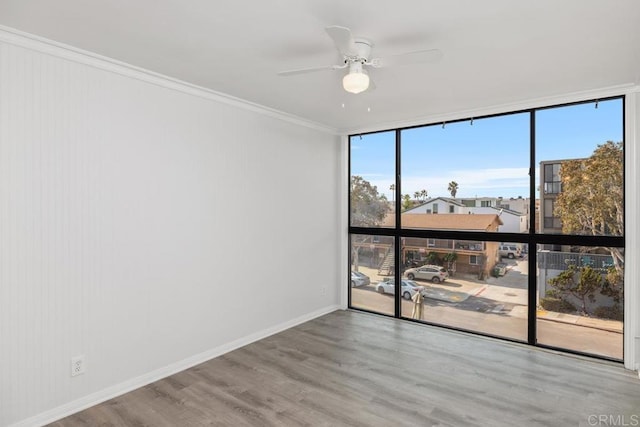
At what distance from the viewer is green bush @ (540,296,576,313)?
368 centimetres

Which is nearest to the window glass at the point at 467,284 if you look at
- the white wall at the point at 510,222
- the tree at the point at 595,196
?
the white wall at the point at 510,222

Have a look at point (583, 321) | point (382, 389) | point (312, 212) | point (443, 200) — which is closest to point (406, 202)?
point (443, 200)

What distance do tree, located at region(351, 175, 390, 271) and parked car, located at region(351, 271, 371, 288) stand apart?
0.08 meters

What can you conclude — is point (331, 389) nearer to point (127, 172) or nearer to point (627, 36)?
point (127, 172)

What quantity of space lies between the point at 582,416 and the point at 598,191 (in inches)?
80.9

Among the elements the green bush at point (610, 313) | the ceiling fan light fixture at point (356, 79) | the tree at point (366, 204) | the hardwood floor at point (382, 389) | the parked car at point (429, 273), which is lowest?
the hardwood floor at point (382, 389)

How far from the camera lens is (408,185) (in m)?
4.75

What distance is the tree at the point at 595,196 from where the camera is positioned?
344 centimetres

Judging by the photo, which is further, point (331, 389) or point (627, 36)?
point (331, 389)

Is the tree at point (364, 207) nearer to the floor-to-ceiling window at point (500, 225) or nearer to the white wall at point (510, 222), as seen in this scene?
the floor-to-ceiling window at point (500, 225)

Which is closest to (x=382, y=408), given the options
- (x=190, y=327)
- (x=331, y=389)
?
(x=331, y=389)

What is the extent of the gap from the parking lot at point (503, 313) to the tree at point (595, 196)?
61 cm

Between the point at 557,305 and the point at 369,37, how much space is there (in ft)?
10.5

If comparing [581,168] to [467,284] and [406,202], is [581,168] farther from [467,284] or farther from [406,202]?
[406,202]
